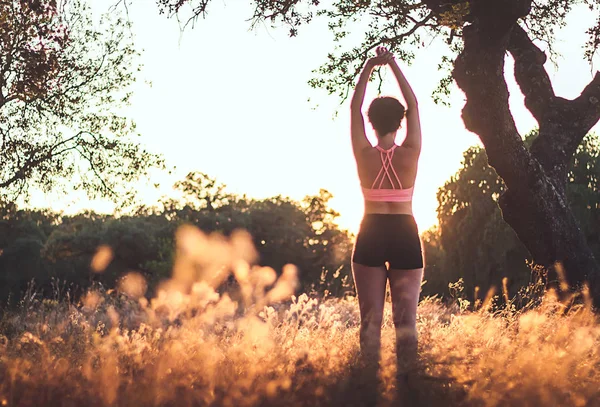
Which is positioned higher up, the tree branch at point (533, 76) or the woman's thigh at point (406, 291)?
the tree branch at point (533, 76)

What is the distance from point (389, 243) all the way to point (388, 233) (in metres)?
0.07

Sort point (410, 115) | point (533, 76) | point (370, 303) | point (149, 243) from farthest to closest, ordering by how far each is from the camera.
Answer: point (149, 243) < point (533, 76) < point (410, 115) < point (370, 303)

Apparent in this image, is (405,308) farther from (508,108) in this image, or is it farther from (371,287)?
(508,108)

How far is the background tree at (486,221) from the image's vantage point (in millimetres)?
20922

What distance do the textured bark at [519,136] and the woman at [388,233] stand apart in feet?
12.9

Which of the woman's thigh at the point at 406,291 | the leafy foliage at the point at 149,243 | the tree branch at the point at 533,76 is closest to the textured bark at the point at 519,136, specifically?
the tree branch at the point at 533,76

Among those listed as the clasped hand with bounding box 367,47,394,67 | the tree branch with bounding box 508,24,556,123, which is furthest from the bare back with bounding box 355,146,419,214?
the tree branch with bounding box 508,24,556,123

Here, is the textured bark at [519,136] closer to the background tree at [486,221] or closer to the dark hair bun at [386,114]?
the dark hair bun at [386,114]

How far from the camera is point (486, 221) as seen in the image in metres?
21.9

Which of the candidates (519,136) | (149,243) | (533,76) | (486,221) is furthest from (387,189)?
(149,243)

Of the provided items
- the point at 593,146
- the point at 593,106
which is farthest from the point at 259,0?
the point at 593,146

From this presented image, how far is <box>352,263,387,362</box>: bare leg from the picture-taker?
4867 mm

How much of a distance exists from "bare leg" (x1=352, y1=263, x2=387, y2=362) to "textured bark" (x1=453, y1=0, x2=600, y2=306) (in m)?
4.45

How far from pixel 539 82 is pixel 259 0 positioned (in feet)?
14.1
